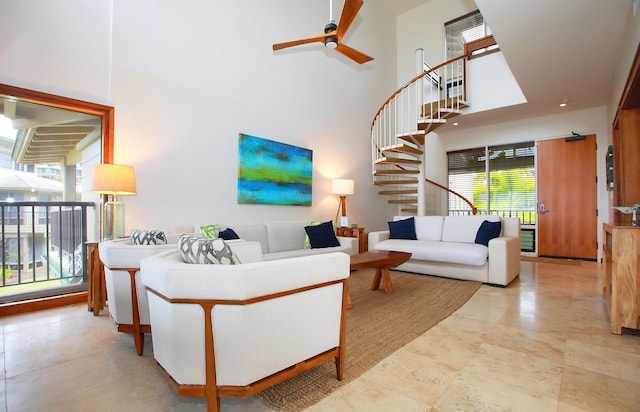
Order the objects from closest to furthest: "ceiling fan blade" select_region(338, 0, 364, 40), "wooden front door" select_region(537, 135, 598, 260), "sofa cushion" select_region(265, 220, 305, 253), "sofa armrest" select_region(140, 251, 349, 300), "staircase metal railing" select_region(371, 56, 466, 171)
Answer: "sofa armrest" select_region(140, 251, 349, 300) → "ceiling fan blade" select_region(338, 0, 364, 40) → "sofa cushion" select_region(265, 220, 305, 253) → "wooden front door" select_region(537, 135, 598, 260) → "staircase metal railing" select_region(371, 56, 466, 171)

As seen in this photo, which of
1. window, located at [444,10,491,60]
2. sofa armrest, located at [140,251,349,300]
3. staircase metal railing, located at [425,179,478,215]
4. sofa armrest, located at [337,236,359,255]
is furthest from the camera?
staircase metal railing, located at [425,179,478,215]

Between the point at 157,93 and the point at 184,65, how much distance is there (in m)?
0.54

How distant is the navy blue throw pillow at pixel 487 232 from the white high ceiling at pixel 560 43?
2.13 meters

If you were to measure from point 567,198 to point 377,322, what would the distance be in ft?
17.1

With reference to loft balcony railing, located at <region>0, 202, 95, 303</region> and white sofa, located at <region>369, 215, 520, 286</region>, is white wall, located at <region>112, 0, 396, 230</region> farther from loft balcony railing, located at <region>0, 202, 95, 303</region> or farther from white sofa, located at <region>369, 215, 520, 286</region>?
white sofa, located at <region>369, 215, 520, 286</region>

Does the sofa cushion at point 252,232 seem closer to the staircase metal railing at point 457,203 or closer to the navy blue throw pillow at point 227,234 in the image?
the navy blue throw pillow at point 227,234

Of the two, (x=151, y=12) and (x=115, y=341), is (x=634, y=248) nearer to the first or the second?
(x=115, y=341)

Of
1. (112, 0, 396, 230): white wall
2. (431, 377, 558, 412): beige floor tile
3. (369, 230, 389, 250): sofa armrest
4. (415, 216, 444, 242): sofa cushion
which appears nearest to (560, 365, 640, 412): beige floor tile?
(431, 377, 558, 412): beige floor tile

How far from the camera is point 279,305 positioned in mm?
1364

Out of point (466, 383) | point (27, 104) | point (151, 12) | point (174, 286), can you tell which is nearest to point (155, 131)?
point (27, 104)

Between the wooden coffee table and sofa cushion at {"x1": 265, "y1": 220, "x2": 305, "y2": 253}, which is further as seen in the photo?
sofa cushion at {"x1": 265, "y1": 220, "x2": 305, "y2": 253}

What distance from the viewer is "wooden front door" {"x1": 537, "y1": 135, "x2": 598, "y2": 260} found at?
546 cm

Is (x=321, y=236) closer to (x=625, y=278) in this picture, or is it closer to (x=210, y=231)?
(x=210, y=231)

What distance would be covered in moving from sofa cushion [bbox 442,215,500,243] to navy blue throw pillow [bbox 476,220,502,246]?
0.24m
